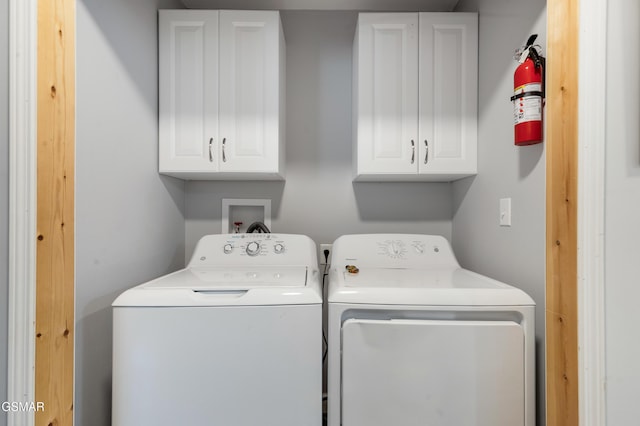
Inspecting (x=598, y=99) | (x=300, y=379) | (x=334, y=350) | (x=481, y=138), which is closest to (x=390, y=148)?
(x=481, y=138)

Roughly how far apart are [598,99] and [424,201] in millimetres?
1156

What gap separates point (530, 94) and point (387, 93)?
0.67 m

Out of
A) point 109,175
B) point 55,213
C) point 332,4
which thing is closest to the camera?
point 55,213

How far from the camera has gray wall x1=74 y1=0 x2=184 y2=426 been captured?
1.12 meters

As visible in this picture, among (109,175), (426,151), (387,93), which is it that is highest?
(387,93)

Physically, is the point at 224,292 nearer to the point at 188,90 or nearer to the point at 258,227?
the point at 258,227

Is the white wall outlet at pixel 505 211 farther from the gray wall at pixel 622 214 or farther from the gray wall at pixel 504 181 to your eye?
the gray wall at pixel 622 214

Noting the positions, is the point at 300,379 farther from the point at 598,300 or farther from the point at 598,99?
the point at 598,99

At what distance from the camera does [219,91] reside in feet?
5.34

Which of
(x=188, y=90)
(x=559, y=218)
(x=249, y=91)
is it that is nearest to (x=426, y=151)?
(x=559, y=218)

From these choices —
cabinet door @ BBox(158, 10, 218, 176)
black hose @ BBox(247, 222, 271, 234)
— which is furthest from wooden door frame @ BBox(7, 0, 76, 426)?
black hose @ BBox(247, 222, 271, 234)

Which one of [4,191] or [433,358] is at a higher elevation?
[4,191]

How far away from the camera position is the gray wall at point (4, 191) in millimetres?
846

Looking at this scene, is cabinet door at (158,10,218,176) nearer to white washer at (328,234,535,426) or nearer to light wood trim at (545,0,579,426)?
white washer at (328,234,535,426)
